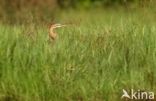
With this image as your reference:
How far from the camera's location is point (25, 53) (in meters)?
8.11

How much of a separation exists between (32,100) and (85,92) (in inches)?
18.7

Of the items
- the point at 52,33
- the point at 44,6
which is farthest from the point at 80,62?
the point at 44,6

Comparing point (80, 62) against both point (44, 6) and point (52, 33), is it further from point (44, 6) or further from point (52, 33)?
point (44, 6)

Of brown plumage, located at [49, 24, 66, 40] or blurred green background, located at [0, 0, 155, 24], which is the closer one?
brown plumage, located at [49, 24, 66, 40]

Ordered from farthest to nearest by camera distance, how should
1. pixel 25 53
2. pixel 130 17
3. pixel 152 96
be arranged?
pixel 130 17
pixel 25 53
pixel 152 96

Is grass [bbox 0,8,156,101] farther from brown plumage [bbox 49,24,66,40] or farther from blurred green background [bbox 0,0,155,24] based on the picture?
blurred green background [bbox 0,0,155,24]

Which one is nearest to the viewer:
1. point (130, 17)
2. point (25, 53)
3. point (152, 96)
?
point (152, 96)

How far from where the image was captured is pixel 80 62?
7.96 metres

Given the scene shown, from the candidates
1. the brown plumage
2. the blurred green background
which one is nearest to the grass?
the brown plumage

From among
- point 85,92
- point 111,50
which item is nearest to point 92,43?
point 111,50

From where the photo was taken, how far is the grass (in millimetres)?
7707

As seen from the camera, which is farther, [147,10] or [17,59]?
[147,10]

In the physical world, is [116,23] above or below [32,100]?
above

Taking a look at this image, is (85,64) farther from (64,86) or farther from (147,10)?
(147,10)
